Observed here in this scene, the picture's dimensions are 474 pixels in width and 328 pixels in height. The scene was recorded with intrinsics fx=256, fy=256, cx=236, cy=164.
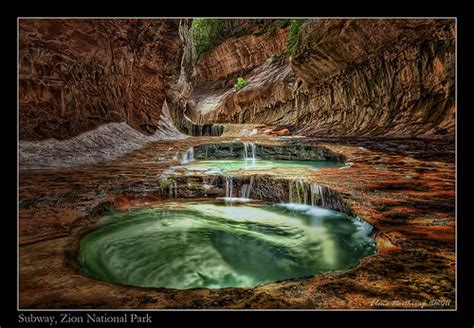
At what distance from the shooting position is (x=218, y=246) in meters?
3.19

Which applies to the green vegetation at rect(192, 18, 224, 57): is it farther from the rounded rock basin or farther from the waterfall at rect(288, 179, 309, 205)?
the rounded rock basin

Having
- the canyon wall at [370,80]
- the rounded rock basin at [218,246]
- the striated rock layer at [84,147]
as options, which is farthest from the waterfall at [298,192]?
the striated rock layer at [84,147]

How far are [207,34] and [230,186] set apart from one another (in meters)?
25.5

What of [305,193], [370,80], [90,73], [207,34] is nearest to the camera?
[305,193]

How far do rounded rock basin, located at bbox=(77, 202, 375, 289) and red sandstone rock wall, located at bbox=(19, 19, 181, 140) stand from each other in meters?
2.76

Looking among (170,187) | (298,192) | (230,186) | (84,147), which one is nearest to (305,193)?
(298,192)

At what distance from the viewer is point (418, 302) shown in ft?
6.48

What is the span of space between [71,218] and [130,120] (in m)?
6.22

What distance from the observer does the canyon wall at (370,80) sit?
6.23m

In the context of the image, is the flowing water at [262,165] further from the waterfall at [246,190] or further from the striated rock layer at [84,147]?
the striated rock layer at [84,147]

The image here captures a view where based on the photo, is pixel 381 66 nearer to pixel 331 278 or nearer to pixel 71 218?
pixel 331 278

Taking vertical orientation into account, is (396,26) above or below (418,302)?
above

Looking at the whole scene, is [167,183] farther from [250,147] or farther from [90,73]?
[250,147]
